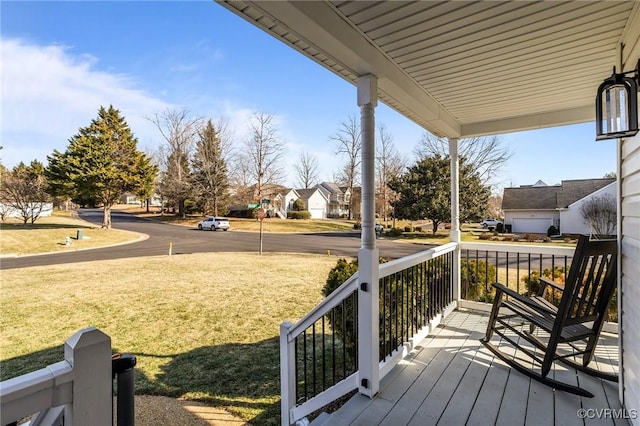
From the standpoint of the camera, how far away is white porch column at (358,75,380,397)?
7.21ft

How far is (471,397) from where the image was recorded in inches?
84.3

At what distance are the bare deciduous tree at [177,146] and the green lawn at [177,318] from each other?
17.5 m

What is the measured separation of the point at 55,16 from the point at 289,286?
1040 cm

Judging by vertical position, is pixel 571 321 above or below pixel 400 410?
above

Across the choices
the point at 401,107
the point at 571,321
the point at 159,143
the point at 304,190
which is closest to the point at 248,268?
the point at 401,107

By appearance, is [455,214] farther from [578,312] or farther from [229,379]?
[229,379]

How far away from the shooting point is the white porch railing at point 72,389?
2.51ft

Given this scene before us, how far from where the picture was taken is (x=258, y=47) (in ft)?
28.1

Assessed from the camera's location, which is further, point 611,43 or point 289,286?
point 289,286

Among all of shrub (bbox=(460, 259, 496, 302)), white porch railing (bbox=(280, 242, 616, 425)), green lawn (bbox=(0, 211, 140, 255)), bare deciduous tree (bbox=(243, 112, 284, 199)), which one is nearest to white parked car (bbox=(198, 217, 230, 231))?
green lawn (bbox=(0, 211, 140, 255))

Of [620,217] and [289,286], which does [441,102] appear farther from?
[289,286]

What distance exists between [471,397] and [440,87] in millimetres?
2384

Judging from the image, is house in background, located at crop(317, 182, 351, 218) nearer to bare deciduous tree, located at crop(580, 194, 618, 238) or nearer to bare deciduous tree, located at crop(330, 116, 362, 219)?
bare deciduous tree, located at crop(330, 116, 362, 219)

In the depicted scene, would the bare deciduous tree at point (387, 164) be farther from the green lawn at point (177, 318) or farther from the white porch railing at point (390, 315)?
the white porch railing at point (390, 315)
